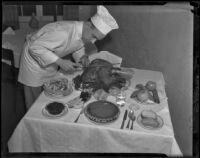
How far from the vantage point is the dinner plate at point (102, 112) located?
919 millimetres

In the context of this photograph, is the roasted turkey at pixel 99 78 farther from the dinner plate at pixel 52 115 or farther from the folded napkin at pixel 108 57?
the dinner plate at pixel 52 115

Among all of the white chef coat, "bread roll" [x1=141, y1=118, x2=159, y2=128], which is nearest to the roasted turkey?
the white chef coat

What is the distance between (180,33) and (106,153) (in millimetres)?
538

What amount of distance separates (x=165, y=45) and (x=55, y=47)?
45 centimetres

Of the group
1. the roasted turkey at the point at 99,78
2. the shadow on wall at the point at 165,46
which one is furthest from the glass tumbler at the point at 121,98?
the shadow on wall at the point at 165,46

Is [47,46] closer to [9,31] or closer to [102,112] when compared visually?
[9,31]

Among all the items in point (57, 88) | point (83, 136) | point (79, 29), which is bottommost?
point (83, 136)

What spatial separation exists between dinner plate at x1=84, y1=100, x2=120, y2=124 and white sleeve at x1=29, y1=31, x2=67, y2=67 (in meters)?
0.26

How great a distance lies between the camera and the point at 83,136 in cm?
94

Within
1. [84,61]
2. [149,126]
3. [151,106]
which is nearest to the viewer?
[149,126]

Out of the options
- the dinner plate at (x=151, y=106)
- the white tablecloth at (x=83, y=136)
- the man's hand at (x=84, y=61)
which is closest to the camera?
the white tablecloth at (x=83, y=136)

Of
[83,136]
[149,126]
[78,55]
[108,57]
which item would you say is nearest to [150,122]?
[149,126]

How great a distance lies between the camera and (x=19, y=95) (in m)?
1.14

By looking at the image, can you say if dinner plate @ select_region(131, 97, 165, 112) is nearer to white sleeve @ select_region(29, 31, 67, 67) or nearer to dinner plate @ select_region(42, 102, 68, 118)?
dinner plate @ select_region(42, 102, 68, 118)
